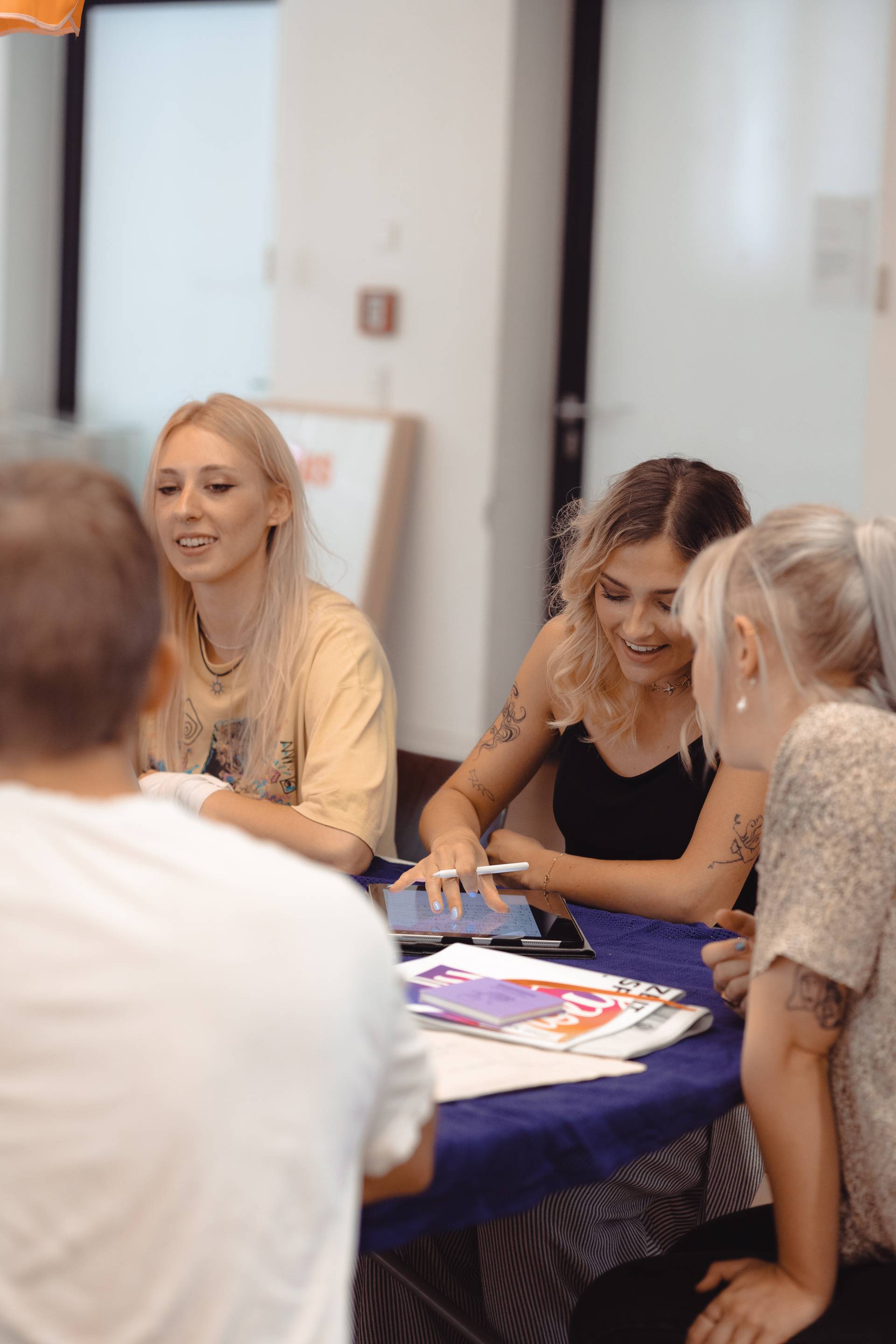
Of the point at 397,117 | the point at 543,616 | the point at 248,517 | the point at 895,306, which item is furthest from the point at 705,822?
the point at 397,117

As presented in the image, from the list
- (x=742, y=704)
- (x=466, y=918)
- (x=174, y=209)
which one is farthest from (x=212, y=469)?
(x=174, y=209)

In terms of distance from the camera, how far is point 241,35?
5.53 m

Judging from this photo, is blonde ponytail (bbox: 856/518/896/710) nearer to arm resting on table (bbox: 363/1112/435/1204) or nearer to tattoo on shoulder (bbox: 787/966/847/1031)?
tattoo on shoulder (bbox: 787/966/847/1031)

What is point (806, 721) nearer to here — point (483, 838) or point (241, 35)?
point (483, 838)

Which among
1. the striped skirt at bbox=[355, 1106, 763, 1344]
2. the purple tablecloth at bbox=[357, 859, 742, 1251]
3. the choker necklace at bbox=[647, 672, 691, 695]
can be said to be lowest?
the striped skirt at bbox=[355, 1106, 763, 1344]

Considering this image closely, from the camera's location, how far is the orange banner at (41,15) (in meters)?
1.81

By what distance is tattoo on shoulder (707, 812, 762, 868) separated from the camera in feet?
6.04

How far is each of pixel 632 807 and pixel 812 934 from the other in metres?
0.87

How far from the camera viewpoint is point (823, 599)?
1.28 m

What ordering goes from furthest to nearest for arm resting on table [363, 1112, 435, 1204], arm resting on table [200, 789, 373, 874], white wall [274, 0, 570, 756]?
white wall [274, 0, 570, 756], arm resting on table [200, 789, 373, 874], arm resting on table [363, 1112, 435, 1204]

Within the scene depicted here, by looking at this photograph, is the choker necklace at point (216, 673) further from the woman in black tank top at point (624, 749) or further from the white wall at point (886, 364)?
the white wall at point (886, 364)

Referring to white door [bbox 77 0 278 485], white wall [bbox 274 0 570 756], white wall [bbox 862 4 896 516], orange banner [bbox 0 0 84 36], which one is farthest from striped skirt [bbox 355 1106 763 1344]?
white door [bbox 77 0 278 485]

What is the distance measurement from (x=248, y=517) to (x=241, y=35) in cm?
402

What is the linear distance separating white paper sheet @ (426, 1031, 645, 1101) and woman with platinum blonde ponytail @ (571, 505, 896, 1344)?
14 cm
